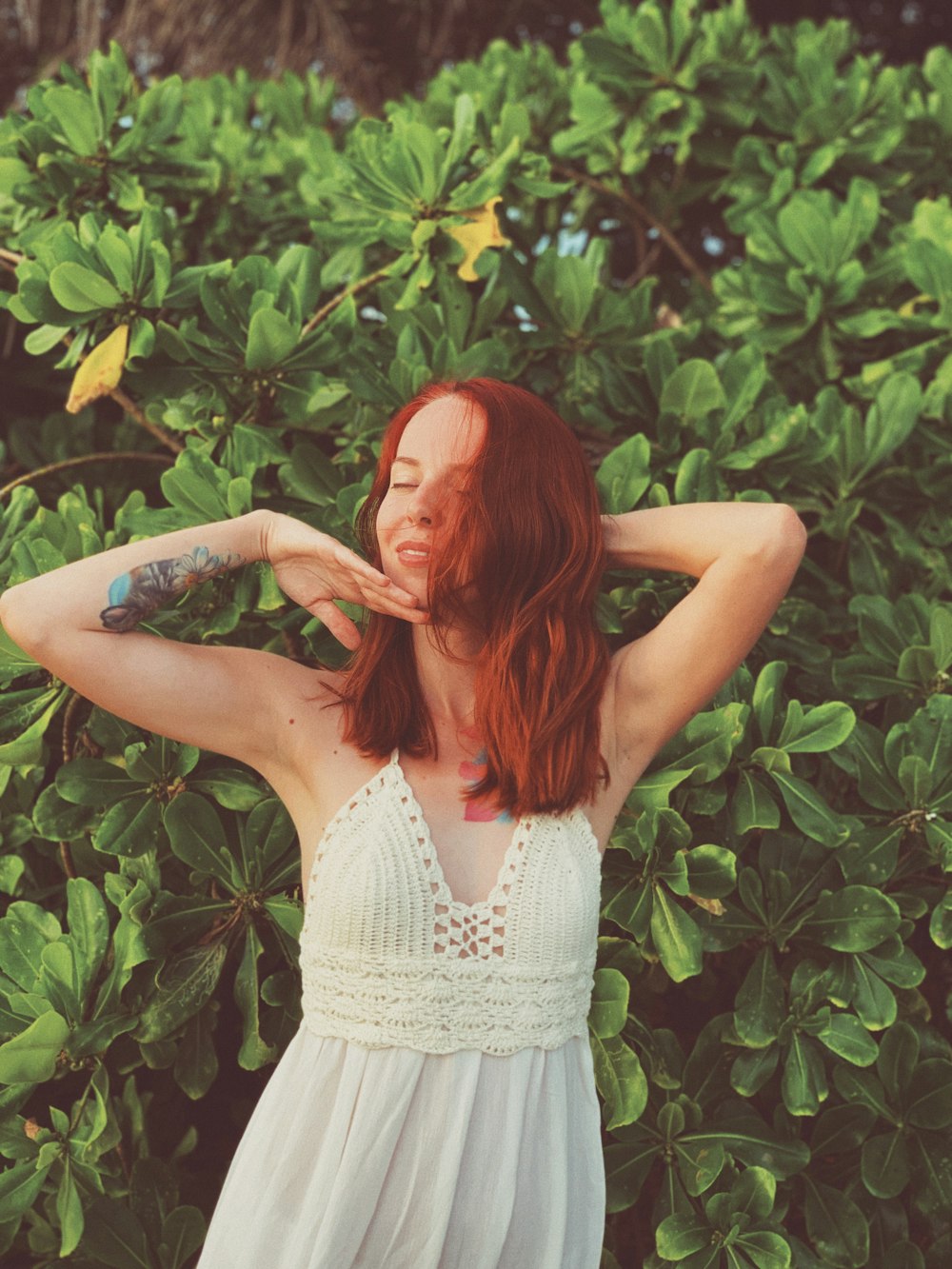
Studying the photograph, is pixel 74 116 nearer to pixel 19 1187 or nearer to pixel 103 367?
pixel 103 367

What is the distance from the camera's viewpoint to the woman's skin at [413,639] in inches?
63.8

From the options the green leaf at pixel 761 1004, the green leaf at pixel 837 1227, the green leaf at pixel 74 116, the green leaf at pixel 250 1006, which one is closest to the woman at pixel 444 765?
the green leaf at pixel 250 1006

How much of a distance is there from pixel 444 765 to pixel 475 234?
3.56ft

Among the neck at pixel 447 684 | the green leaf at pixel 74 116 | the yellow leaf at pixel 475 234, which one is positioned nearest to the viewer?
the neck at pixel 447 684

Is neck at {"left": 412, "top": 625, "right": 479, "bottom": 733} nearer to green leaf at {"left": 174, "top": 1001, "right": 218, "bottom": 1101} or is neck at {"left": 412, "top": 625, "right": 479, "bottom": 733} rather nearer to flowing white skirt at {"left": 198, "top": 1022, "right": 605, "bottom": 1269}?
flowing white skirt at {"left": 198, "top": 1022, "right": 605, "bottom": 1269}

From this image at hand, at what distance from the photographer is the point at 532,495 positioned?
1.67m

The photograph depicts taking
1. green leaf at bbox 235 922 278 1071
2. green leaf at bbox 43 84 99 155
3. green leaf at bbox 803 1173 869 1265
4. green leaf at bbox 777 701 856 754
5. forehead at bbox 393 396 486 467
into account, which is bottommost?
green leaf at bbox 803 1173 869 1265

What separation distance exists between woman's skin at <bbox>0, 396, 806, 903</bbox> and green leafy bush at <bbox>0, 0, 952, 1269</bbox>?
227 millimetres

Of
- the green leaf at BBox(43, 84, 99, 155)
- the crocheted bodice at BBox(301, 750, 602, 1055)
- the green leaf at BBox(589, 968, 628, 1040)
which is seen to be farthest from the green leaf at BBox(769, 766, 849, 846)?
the green leaf at BBox(43, 84, 99, 155)

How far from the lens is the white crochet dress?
1523 mm

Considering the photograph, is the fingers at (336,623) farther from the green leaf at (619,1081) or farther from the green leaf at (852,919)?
the green leaf at (852,919)

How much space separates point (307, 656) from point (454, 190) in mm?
891

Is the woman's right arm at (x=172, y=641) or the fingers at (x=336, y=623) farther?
the fingers at (x=336, y=623)

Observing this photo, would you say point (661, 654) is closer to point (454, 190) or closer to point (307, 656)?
point (307, 656)
